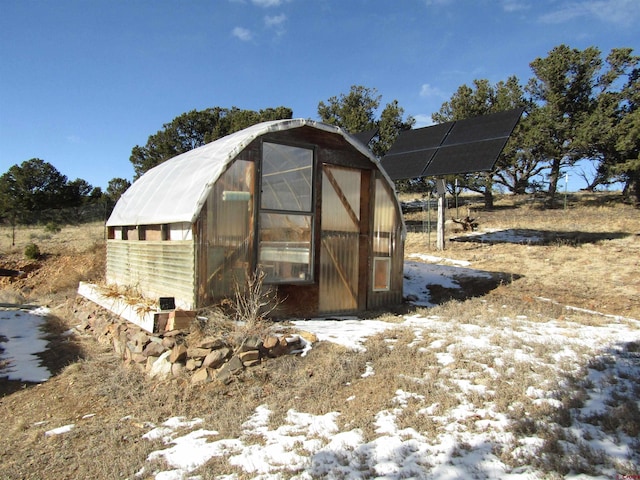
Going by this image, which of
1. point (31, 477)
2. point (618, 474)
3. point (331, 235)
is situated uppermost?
point (331, 235)

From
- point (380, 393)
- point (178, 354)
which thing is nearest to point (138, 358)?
point (178, 354)

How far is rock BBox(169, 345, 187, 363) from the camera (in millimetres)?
6227

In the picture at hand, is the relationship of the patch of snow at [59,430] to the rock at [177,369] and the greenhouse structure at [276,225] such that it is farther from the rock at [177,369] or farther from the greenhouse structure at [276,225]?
the greenhouse structure at [276,225]

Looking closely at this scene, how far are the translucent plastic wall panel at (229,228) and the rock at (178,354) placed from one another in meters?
1.51

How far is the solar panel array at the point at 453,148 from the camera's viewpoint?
50.1 ft

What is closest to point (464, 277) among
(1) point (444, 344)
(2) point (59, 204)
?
(1) point (444, 344)

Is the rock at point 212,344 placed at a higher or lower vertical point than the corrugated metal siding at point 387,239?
lower

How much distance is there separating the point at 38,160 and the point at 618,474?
3641 cm

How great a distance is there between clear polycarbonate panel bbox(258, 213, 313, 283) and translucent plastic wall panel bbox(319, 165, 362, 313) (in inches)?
13.5

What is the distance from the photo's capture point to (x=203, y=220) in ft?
25.0

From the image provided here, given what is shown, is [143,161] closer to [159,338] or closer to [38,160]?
[38,160]

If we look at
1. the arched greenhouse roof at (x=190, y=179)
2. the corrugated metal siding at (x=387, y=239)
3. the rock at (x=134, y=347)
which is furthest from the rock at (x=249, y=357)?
the corrugated metal siding at (x=387, y=239)

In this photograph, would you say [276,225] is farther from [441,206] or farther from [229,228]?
[441,206]

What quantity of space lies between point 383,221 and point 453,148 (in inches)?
316
